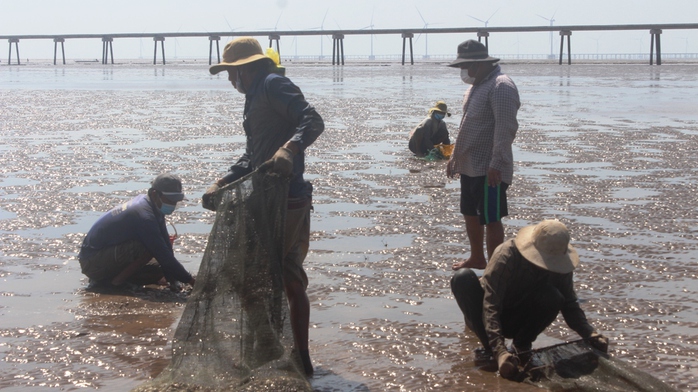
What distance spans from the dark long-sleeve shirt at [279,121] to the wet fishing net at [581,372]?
55.2 inches

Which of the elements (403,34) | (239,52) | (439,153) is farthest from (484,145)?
(403,34)

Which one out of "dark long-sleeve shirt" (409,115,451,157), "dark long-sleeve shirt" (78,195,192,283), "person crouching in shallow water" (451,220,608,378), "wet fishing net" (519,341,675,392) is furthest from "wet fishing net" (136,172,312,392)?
"dark long-sleeve shirt" (409,115,451,157)

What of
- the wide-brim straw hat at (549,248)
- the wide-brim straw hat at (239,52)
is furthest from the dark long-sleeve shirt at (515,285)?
the wide-brim straw hat at (239,52)

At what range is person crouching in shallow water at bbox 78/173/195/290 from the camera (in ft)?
18.7

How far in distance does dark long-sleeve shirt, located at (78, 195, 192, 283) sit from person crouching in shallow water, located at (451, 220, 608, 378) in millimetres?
2038

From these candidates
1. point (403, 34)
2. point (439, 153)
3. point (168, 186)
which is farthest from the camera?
point (403, 34)

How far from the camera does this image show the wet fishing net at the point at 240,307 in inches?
157

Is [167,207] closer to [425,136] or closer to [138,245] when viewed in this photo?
[138,245]

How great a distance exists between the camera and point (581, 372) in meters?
4.12

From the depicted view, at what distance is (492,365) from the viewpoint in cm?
453

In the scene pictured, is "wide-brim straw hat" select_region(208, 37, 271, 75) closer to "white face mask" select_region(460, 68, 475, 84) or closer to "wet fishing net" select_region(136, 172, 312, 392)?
"wet fishing net" select_region(136, 172, 312, 392)

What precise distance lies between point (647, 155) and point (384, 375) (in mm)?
8771

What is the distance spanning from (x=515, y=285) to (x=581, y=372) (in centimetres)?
55

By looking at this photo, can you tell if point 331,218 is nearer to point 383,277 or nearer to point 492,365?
point 383,277
